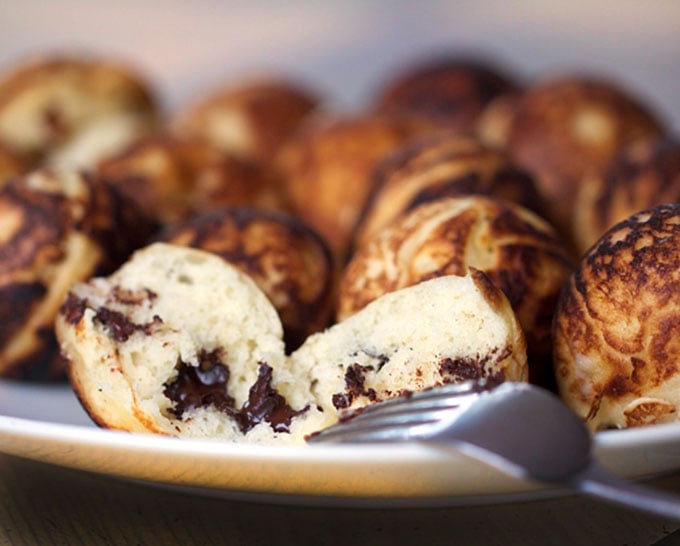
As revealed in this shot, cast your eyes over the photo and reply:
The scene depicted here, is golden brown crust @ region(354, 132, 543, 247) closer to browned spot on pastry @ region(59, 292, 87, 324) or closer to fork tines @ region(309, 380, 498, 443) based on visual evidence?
browned spot on pastry @ region(59, 292, 87, 324)

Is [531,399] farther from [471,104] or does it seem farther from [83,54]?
[83,54]

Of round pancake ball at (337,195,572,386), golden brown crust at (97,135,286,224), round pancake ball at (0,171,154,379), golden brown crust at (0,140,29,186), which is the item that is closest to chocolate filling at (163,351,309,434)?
round pancake ball at (337,195,572,386)

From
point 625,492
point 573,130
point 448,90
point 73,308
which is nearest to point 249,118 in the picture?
point 448,90

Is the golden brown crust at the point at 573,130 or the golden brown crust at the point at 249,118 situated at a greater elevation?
the golden brown crust at the point at 573,130

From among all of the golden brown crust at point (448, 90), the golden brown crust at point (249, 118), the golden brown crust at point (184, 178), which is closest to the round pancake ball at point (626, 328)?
the golden brown crust at point (184, 178)

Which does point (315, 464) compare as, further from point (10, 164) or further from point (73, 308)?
point (10, 164)

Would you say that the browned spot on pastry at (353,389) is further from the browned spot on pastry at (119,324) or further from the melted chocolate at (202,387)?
the browned spot on pastry at (119,324)
